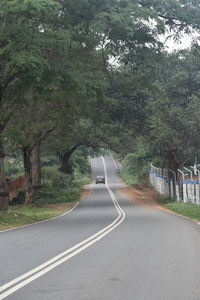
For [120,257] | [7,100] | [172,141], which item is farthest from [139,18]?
[172,141]

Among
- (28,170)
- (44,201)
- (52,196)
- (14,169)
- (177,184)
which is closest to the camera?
(28,170)

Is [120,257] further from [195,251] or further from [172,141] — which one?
[172,141]

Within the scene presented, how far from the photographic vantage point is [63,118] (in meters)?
32.3

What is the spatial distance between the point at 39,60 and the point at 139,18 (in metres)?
4.44

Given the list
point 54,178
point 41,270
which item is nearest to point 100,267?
point 41,270

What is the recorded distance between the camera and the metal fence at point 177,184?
36197mm

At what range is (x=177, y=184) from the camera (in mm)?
44062

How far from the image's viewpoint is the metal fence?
36.2 meters

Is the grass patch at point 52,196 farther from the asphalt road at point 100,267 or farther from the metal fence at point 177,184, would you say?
the asphalt road at point 100,267

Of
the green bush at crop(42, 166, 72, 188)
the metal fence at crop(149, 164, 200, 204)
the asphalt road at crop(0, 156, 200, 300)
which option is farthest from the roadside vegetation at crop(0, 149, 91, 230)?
the asphalt road at crop(0, 156, 200, 300)

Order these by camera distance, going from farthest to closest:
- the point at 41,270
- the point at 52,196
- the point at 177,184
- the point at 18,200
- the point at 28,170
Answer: the point at 52,196 < the point at 18,200 < the point at 177,184 < the point at 28,170 < the point at 41,270

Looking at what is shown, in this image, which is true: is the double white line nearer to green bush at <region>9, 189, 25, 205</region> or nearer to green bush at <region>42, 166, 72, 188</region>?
green bush at <region>9, 189, 25, 205</region>

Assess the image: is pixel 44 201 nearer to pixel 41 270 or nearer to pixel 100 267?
pixel 100 267

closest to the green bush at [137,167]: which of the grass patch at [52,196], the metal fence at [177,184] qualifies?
the metal fence at [177,184]
